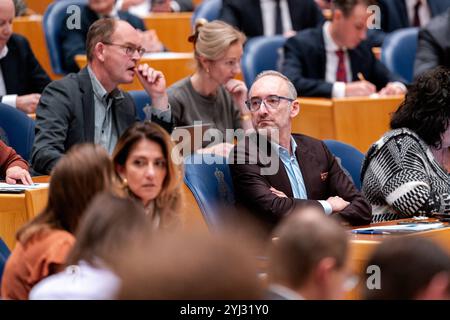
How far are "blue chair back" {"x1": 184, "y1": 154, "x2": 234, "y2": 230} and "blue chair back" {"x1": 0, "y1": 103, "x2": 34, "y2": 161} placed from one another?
0.96 metres

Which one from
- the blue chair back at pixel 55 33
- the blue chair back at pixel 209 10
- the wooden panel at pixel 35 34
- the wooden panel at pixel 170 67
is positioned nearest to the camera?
the wooden panel at pixel 170 67

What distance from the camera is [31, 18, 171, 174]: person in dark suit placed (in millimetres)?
4320

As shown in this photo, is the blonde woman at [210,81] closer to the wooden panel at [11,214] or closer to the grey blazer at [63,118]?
the grey blazer at [63,118]

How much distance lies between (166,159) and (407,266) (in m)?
1.44

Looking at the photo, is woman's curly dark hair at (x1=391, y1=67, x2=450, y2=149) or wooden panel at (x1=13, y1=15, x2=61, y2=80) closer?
woman's curly dark hair at (x1=391, y1=67, x2=450, y2=149)

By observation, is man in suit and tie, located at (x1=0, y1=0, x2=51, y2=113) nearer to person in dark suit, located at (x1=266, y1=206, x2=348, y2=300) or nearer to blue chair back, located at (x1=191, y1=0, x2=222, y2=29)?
blue chair back, located at (x1=191, y1=0, x2=222, y2=29)

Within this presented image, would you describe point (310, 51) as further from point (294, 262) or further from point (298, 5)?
point (294, 262)

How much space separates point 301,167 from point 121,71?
3.09 ft

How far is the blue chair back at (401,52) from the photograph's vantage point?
6.43 m

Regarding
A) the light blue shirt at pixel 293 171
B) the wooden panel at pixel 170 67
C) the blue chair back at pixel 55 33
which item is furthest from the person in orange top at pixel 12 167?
the blue chair back at pixel 55 33

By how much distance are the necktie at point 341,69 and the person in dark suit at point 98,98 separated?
67.5 inches

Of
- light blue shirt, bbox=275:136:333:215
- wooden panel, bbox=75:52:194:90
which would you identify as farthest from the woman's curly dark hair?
wooden panel, bbox=75:52:194:90

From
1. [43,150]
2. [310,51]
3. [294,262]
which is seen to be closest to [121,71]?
[43,150]

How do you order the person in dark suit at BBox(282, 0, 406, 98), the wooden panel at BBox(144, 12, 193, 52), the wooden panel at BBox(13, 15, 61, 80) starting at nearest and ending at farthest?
1. the person in dark suit at BBox(282, 0, 406, 98)
2. the wooden panel at BBox(13, 15, 61, 80)
3. the wooden panel at BBox(144, 12, 193, 52)
